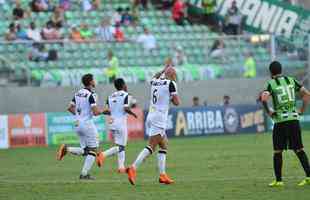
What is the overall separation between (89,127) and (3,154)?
10182 mm

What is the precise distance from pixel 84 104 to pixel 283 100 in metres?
5.04

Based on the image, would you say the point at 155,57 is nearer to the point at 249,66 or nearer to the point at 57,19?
the point at 249,66

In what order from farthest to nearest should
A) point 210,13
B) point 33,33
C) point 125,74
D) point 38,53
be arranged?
point 210,13
point 125,74
point 33,33
point 38,53

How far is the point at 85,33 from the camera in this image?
38.8 meters

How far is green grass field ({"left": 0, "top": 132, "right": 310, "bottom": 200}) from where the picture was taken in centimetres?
1661

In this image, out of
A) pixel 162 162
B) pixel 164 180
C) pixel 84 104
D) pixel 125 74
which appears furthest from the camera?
pixel 125 74

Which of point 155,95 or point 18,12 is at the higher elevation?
point 18,12

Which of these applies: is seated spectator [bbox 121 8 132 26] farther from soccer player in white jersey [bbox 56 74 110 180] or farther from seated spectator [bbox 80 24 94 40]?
soccer player in white jersey [bbox 56 74 110 180]

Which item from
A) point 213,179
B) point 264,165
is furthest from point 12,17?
point 213,179

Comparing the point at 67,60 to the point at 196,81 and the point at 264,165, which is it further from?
the point at 264,165

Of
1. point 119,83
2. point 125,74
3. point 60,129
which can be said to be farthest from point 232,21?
point 119,83

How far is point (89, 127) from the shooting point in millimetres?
20781

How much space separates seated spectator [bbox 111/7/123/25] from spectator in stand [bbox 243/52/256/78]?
5.51 meters

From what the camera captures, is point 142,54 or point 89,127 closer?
point 89,127
